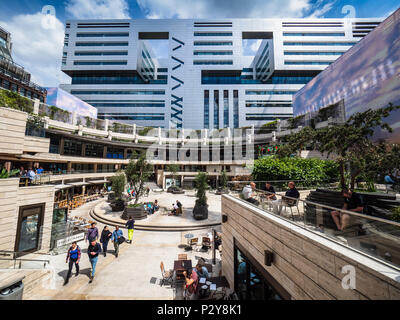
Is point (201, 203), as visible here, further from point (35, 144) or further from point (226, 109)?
point (226, 109)

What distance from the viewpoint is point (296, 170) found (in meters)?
12.5

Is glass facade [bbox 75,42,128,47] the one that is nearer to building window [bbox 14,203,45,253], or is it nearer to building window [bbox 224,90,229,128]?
building window [bbox 224,90,229,128]

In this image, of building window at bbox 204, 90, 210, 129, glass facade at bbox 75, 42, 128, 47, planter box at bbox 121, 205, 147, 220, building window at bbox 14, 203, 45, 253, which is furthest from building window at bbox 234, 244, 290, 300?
glass facade at bbox 75, 42, 128, 47

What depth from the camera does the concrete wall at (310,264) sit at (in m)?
1.97

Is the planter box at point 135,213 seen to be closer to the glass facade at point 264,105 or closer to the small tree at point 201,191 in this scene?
the small tree at point 201,191

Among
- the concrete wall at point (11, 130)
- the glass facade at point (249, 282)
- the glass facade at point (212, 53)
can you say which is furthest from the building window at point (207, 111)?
the glass facade at point (249, 282)

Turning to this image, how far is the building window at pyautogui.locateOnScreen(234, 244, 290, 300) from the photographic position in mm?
4117

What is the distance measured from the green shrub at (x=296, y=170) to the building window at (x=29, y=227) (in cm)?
1430

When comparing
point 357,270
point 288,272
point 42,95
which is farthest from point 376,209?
point 42,95

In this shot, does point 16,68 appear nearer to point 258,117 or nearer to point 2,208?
point 2,208

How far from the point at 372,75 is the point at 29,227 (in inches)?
1120

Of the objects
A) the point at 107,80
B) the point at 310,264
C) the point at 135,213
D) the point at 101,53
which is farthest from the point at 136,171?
the point at 101,53

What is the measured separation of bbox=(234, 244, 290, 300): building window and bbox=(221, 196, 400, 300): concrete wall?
0.31m

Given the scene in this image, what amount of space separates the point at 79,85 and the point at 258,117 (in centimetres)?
6057
